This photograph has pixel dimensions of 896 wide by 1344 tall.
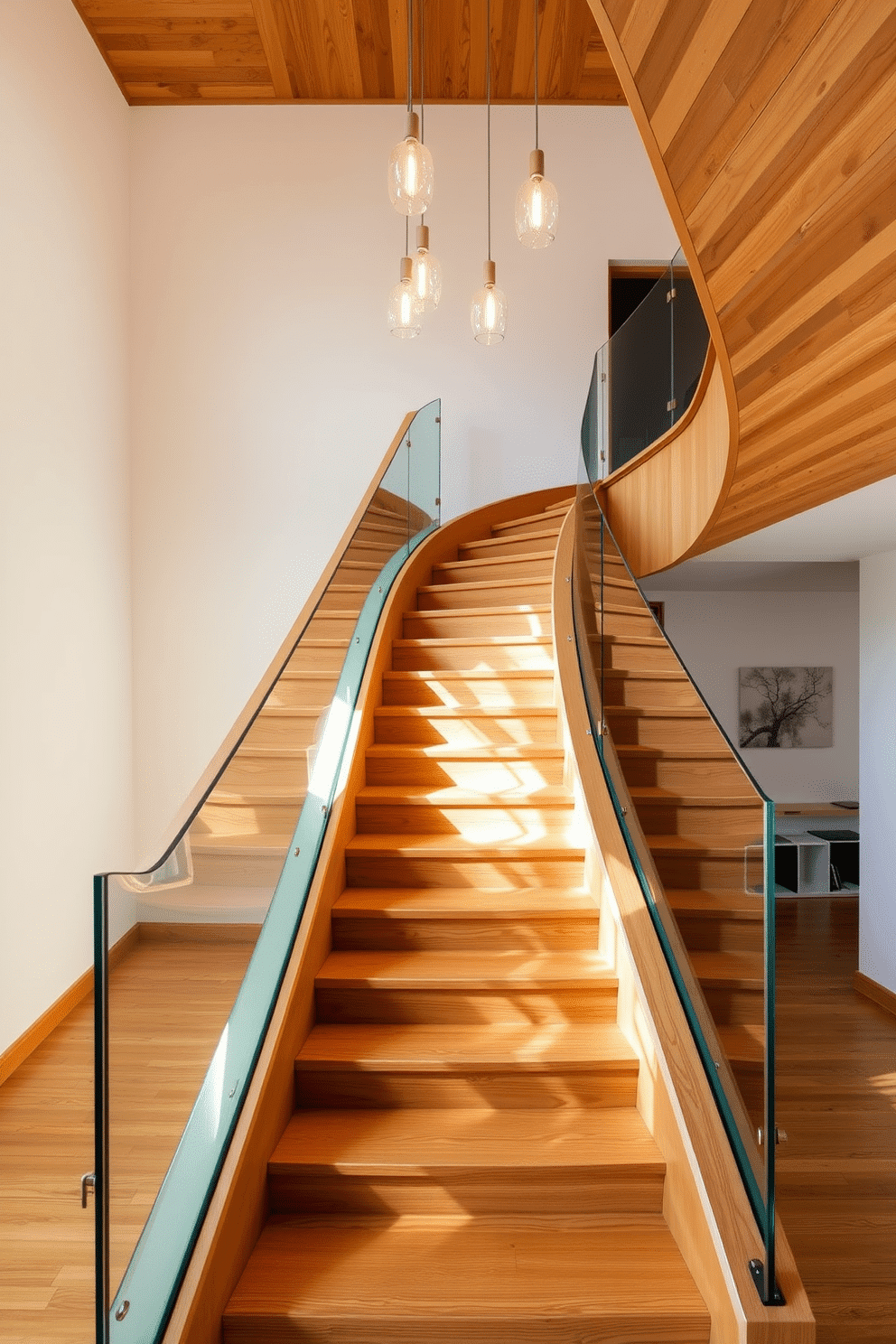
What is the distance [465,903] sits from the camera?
9.70 feet

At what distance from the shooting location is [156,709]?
6.30 metres

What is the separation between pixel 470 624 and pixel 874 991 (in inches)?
126

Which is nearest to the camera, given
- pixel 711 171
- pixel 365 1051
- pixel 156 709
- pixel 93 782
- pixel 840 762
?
pixel 711 171

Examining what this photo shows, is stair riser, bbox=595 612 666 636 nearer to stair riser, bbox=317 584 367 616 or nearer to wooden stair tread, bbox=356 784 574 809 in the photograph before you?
wooden stair tread, bbox=356 784 574 809

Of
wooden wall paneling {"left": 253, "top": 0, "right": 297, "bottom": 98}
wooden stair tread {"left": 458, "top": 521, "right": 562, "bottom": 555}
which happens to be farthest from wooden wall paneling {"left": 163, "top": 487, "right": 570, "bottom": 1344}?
wooden wall paneling {"left": 253, "top": 0, "right": 297, "bottom": 98}

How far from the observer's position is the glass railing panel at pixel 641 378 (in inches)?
183

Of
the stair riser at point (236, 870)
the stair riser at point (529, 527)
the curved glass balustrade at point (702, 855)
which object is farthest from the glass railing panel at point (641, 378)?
the stair riser at point (236, 870)

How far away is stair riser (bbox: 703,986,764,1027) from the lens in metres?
1.90

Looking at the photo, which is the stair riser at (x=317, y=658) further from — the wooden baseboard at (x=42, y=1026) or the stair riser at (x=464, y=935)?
the wooden baseboard at (x=42, y=1026)

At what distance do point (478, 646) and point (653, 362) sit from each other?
186 cm

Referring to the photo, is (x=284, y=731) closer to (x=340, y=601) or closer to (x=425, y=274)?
(x=340, y=601)

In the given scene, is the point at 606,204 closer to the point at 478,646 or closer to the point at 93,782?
the point at 478,646

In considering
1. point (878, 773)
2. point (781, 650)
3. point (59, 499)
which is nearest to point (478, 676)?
point (59, 499)

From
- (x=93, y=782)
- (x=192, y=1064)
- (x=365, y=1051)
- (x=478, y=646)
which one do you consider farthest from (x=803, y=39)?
(x=93, y=782)
